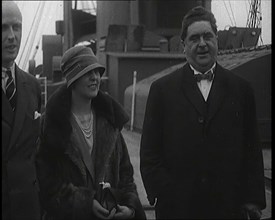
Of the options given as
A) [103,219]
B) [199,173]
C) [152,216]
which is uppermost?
[199,173]

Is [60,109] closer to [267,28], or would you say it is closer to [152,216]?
[152,216]

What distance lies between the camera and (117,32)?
1098 cm

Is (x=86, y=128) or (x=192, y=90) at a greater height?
(x=192, y=90)

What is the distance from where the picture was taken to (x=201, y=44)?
8.61 feet

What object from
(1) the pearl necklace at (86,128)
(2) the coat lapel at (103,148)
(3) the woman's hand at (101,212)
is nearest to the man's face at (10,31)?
(1) the pearl necklace at (86,128)

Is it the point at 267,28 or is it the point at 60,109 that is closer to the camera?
the point at 60,109

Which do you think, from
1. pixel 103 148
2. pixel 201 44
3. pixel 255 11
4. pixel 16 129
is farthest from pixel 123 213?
pixel 255 11

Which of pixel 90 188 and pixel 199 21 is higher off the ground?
pixel 199 21

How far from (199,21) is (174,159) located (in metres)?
0.71

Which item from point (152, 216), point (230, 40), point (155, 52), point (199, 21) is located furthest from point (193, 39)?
point (155, 52)

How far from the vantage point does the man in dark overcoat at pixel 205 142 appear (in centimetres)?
265

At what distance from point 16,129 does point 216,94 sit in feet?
3.32

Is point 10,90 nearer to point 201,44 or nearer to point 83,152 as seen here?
point 83,152

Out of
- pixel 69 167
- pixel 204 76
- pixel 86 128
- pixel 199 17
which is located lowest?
pixel 69 167
